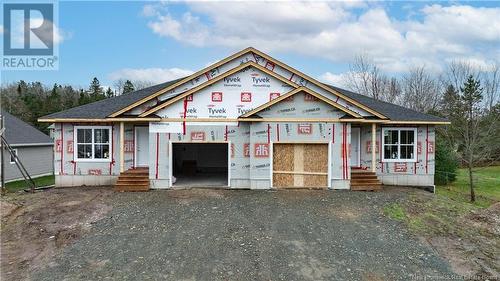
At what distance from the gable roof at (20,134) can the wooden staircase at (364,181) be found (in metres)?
19.7

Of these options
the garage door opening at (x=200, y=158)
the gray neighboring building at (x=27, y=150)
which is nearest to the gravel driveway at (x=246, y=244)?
the garage door opening at (x=200, y=158)

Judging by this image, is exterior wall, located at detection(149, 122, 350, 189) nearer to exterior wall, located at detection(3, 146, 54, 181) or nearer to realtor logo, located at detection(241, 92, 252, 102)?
realtor logo, located at detection(241, 92, 252, 102)

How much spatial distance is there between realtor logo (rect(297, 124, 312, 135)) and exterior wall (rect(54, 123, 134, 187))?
23.0ft

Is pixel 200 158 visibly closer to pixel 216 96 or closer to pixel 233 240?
pixel 216 96

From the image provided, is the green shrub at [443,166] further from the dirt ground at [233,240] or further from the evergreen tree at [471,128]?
the dirt ground at [233,240]

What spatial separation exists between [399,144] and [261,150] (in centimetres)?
649

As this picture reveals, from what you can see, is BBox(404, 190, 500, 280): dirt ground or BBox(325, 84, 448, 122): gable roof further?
BBox(325, 84, 448, 122): gable roof

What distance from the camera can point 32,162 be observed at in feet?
73.4

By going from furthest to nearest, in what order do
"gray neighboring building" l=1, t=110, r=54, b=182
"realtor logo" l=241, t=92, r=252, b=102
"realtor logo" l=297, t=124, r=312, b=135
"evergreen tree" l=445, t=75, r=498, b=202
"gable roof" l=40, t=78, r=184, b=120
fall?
"gray neighboring building" l=1, t=110, r=54, b=182
"evergreen tree" l=445, t=75, r=498, b=202
"gable roof" l=40, t=78, r=184, b=120
"realtor logo" l=241, t=92, r=252, b=102
"realtor logo" l=297, t=124, r=312, b=135

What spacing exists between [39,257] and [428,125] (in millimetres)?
14822

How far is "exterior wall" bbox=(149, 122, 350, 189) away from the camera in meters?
12.9

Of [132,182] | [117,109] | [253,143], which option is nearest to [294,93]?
[253,143]

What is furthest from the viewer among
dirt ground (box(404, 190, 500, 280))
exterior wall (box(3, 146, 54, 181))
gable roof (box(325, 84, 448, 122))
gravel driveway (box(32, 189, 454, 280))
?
exterior wall (box(3, 146, 54, 181))

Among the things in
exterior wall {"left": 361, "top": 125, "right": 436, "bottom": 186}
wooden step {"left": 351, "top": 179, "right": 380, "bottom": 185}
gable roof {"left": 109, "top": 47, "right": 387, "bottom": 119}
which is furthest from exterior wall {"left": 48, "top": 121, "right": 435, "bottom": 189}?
exterior wall {"left": 361, "top": 125, "right": 436, "bottom": 186}
